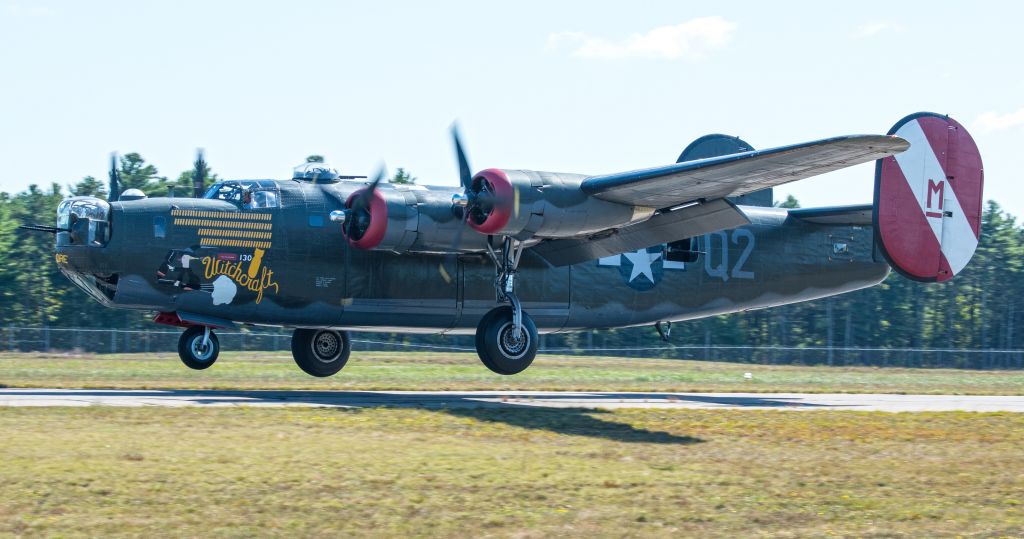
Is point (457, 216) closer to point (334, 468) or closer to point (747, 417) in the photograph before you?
point (747, 417)

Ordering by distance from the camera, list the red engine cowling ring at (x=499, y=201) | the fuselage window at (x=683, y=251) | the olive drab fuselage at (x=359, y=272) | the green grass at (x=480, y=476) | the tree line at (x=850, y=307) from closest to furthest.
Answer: the green grass at (x=480, y=476) → the red engine cowling ring at (x=499, y=201) → the olive drab fuselage at (x=359, y=272) → the fuselage window at (x=683, y=251) → the tree line at (x=850, y=307)

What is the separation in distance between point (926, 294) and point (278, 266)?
236 feet

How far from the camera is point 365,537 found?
31.6 feet

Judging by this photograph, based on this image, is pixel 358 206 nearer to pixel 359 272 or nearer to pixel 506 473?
pixel 359 272

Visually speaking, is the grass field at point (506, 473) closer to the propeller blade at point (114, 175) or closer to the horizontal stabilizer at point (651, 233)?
the horizontal stabilizer at point (651, 233)

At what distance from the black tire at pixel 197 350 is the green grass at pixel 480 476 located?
470cm

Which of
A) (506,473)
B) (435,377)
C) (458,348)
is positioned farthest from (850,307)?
(506,473)

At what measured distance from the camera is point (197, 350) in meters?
21.1

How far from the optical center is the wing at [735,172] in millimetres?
16906

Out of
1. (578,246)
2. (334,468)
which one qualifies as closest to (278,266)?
(578,246)

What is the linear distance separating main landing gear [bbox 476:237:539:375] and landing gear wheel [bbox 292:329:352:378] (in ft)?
13.1

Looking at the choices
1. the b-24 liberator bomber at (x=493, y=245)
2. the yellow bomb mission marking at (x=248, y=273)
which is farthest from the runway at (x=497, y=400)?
the yellow bomb mission marking at (x=248, y=273)

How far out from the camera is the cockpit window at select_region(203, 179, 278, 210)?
20.6 meters

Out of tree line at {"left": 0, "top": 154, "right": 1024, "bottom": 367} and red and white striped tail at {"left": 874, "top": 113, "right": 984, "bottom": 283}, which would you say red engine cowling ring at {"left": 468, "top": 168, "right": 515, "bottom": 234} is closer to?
red and white striped tail at {"left": 874, "top": 113, "right": 984, "bottom": 283}
